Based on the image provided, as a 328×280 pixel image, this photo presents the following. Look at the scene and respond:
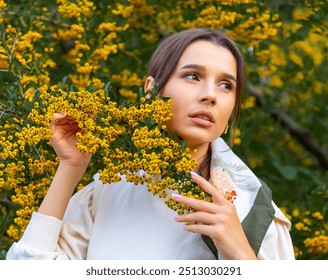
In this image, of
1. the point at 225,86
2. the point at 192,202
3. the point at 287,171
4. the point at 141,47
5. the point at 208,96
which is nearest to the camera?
the point at 192,202

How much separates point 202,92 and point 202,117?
0.07m

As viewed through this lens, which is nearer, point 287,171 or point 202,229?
point 202,229

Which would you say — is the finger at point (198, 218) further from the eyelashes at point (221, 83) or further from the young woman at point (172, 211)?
the eyelashes at point (221, 83)

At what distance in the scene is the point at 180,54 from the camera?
2.31m

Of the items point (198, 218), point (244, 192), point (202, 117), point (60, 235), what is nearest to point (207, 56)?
point (202, 117)

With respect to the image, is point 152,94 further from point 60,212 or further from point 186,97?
point 60,212

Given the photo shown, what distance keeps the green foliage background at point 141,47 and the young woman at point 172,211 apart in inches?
13.2

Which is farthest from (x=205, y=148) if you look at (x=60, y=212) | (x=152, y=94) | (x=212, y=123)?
(x=60, y=212)

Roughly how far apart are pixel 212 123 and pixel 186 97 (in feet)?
0.33

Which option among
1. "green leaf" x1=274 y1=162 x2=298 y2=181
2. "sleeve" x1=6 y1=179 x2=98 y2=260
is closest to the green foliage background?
"green leaf" x1=274 y1=162 x2=298 y2=181

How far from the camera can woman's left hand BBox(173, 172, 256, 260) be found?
80.3 inches

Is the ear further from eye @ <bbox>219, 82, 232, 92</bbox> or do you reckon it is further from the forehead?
eye @ <bbox>219, 82, 232, 92</bbox>

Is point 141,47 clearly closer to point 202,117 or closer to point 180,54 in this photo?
point 180,54

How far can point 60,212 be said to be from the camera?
2203 mm
